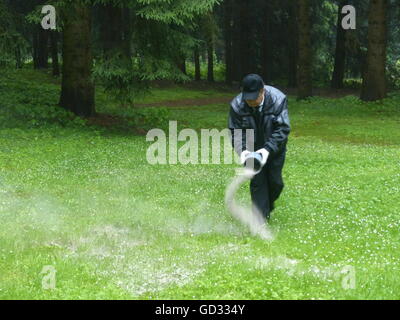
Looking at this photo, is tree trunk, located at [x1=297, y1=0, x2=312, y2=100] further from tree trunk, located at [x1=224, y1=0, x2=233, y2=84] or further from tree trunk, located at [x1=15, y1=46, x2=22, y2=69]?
tree trunk, located at [x1=15, y1=46, x2=22, y2=69]

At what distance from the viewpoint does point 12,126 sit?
18500mm

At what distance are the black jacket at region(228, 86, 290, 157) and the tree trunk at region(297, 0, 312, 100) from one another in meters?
21.3

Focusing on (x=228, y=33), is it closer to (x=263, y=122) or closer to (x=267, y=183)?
(x=267, y=183)

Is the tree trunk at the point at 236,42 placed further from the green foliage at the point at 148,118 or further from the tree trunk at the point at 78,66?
the tree trunk at the point at 78,66

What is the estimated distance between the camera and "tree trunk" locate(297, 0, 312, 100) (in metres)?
28.6

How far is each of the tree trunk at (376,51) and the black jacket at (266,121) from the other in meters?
18.8

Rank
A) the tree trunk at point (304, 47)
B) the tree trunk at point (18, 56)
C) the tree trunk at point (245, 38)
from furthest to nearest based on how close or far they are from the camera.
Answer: the tree trunk at point (245, 38) → the tree trunk at point (304, 47) → the tree trunk at point (18, 56)

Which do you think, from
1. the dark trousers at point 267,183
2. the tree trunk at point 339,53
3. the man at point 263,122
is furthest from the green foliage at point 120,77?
the tree trunk at point 339,53

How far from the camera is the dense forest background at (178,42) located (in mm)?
18031

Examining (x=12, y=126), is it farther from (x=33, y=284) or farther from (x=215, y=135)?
(x=33, y=284)

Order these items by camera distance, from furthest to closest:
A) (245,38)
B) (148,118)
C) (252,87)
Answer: (245,38) < (148,118) < (252,87)

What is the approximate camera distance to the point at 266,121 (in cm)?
832

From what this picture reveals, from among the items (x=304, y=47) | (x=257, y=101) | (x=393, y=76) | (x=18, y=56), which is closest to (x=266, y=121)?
(x=257, y=101)

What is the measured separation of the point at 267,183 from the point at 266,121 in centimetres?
98
